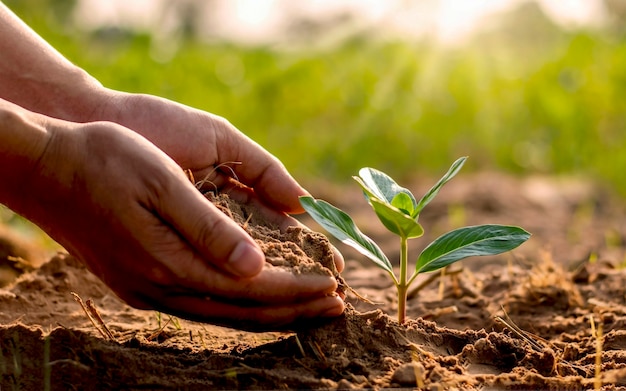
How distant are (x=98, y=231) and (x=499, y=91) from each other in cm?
618

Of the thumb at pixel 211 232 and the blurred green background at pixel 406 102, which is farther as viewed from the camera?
the blurred green background at pixel 406 102

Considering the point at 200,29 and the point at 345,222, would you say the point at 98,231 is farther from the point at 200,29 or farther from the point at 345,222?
the point at 200,29

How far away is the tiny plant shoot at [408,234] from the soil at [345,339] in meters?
0.07

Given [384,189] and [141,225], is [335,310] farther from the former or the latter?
[141,225]

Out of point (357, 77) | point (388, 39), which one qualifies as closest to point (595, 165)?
point (357, 77)

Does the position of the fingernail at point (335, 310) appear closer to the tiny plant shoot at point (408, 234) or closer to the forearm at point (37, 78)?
the tiny plant shoot at point (408, 234)

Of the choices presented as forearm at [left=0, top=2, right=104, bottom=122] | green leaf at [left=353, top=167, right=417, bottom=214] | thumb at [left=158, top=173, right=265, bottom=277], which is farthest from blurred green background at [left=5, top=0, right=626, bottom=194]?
thumb at [left=158, top=173, right=265, bottom=277]

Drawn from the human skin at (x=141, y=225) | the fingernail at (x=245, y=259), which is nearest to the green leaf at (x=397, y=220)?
the human skin at (x=141, y=225)

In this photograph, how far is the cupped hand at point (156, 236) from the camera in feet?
5.06

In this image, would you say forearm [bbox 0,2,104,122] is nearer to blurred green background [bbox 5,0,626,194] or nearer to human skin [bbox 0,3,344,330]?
human skin [bbox 0,3,344,330]

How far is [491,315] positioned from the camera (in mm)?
2225

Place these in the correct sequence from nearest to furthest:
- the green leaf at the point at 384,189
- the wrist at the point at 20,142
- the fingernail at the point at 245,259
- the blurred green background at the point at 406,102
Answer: the fingernail at the point at 245,259
the wrist at the point at 20,142
the green leaf at the point at 384,189
the blurred green background at the point at 406,102

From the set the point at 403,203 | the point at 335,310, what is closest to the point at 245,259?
the point at 335,310

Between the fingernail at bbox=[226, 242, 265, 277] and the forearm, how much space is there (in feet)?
Result: 3.42
